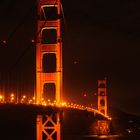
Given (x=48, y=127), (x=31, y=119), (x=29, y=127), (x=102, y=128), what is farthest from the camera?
(x=102, y=128)

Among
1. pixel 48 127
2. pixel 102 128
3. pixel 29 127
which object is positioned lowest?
pixel 48 127

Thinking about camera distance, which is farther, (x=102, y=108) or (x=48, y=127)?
(x=102, y=108)

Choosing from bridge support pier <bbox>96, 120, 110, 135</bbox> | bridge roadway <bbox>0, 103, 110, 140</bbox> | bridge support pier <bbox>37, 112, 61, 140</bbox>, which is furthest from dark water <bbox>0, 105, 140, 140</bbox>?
bridge support pier <bbox>96, 120, 110, 135</bbox>

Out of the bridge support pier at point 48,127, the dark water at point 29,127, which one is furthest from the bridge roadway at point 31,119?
the bridge support pier at point 48,127

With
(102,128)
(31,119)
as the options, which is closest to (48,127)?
(31,119)

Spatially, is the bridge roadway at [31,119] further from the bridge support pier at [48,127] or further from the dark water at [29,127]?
the bridge support pier at [48,127]

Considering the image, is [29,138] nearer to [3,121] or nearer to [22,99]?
[3,121]

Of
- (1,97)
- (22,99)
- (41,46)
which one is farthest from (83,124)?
(1,97)

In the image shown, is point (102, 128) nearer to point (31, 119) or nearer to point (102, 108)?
point (102, 108)
